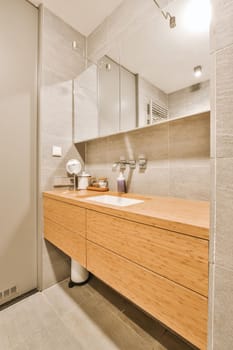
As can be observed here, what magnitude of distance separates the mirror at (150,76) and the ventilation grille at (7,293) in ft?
4.33

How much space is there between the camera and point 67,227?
3.59 ft

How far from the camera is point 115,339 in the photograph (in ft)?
3.13

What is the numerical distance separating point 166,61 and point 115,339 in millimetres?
1750

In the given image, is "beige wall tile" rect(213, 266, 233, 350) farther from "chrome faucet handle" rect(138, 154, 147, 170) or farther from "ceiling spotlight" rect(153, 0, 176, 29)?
"ceiling spotlight" rect(153, 0, 176, 29)

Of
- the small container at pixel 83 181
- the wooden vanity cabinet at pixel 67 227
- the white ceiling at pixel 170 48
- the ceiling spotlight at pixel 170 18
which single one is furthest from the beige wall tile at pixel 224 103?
the small container at pixel 83 181

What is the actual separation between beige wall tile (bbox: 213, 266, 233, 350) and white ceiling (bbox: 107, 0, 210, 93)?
0.97 meters

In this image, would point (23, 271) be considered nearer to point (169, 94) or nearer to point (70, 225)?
point (70, 225)

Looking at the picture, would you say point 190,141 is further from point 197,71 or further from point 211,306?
point 211,306

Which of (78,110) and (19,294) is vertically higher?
(78,110)

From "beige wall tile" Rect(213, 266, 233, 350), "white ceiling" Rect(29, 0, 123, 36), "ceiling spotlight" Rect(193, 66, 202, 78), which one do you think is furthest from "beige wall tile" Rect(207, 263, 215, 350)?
"white ceiling" Rect(29, 0, 123, 36)

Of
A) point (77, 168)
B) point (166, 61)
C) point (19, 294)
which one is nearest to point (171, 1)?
point (166, 61)

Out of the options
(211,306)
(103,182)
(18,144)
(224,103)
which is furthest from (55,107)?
(211,306)

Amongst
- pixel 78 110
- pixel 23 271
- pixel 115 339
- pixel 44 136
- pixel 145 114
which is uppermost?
pixel 78 110

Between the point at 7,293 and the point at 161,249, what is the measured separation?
4.26 ft
